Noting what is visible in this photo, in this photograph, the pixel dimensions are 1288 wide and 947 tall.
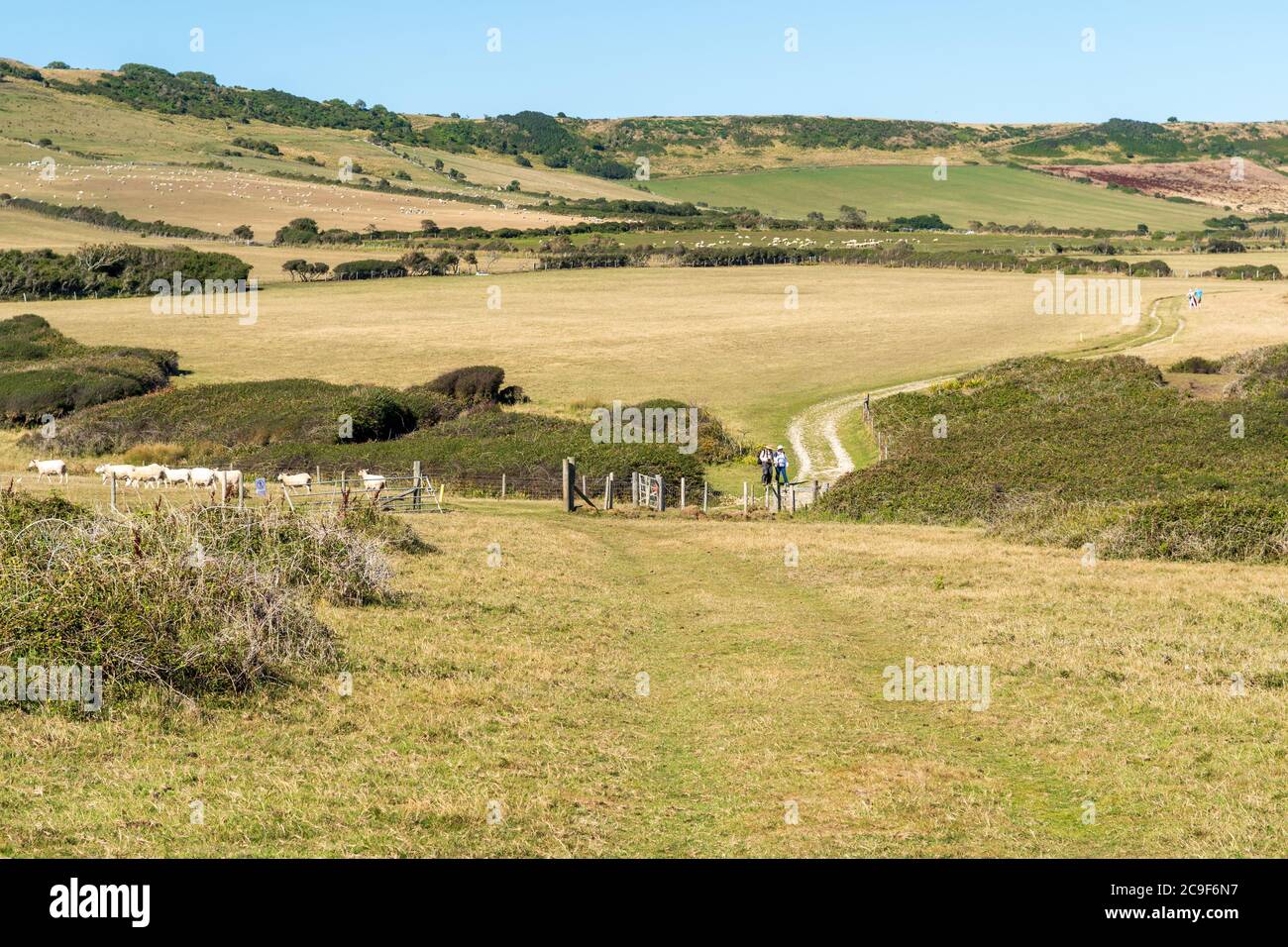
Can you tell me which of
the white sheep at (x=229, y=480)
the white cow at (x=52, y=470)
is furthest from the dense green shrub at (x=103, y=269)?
the white sheep at (x=229, y=480)

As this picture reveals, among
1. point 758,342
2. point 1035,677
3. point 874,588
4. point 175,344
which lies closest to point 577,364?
point 758,342

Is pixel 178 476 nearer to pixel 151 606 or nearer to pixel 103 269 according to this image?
pixel 151 606

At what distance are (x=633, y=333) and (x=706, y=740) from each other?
77892mm

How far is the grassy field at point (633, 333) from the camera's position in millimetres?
72438

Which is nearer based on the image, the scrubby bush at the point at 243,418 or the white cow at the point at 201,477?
the white cow at the point at 201,477

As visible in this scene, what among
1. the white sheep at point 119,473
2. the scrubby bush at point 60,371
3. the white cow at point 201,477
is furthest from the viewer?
the scrubby bush at point 60,371

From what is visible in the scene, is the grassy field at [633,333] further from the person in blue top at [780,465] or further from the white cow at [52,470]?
the white cow at [52,470]

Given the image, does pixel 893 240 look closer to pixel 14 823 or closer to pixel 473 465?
pixel 473 465

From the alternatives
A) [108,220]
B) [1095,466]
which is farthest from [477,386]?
[108,220]

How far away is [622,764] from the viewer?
13.9 m

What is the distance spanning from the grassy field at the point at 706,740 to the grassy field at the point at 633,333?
116 ft

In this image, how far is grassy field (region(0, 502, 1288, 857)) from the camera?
11.4 m

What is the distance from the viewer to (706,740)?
15.0 meters
